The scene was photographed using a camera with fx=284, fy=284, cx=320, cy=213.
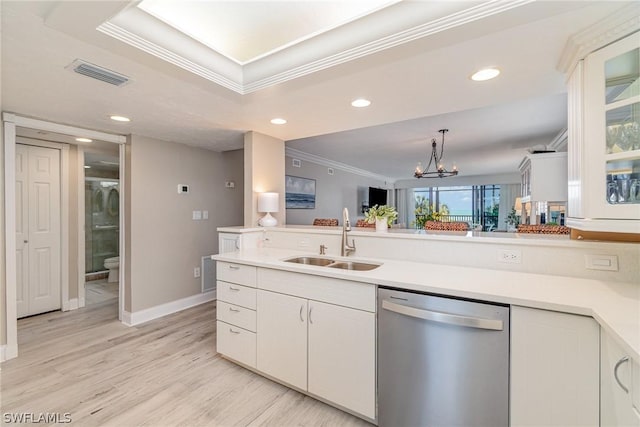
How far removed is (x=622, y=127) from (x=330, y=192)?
5.42 m

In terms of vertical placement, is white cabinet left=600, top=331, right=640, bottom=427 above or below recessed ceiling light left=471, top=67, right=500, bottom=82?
below

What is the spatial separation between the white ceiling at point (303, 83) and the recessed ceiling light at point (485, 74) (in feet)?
0.19

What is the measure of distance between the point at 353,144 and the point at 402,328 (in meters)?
3.76

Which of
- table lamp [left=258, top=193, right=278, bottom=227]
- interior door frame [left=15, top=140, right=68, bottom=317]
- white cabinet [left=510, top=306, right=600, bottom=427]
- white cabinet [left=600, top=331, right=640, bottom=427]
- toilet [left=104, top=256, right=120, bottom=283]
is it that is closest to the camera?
white cabinet [left=600, top=331, right=640, bottom=427]

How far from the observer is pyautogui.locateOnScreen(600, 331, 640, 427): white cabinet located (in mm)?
959

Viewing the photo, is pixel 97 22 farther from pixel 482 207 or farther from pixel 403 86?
pixel 482 207

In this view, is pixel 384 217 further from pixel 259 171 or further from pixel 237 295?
pixel 259 171

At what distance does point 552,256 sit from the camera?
1698mm

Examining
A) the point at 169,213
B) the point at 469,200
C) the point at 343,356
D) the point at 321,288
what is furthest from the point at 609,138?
the point at 469,200

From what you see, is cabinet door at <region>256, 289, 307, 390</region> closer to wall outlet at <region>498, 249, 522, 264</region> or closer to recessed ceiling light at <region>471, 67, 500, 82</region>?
wall outlet at <region>498, 249, 522, 264</region>

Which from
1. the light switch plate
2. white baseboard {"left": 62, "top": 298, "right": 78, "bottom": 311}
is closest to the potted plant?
the light switch plate

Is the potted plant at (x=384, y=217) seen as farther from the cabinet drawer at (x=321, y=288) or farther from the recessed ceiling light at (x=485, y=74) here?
the recessed ceiling light at (x=485, y=74)

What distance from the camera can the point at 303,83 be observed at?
1.92 m

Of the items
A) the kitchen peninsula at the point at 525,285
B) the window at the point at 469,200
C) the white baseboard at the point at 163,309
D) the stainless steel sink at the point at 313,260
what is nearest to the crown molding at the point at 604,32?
the kitchen peninsula at the point at 525,285
